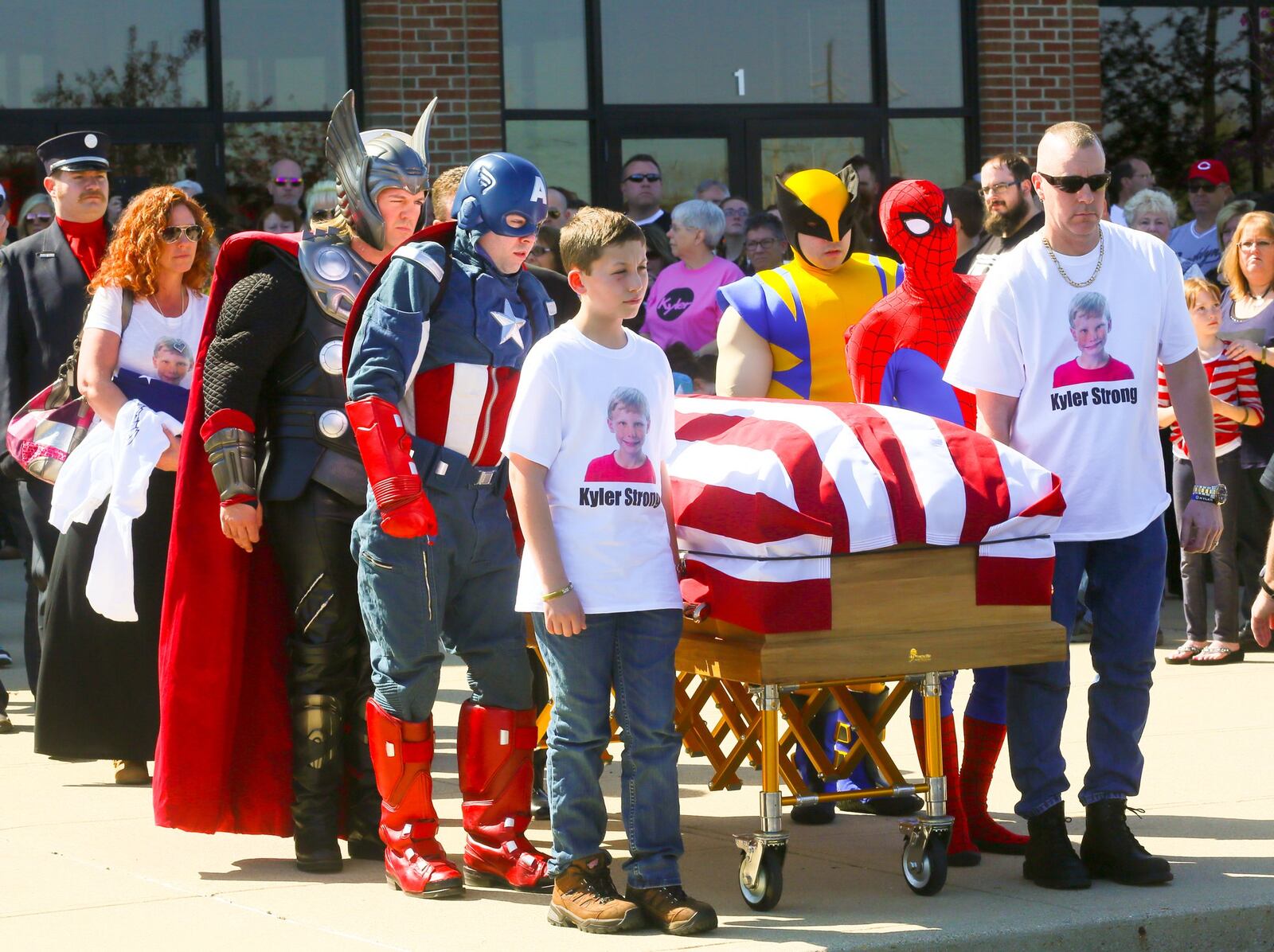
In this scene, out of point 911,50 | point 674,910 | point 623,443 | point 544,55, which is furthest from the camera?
point 911,50

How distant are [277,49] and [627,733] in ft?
33.2

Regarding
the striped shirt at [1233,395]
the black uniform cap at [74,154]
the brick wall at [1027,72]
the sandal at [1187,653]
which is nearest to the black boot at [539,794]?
the black uniform cap at [74,154]

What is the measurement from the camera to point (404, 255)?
5.13m

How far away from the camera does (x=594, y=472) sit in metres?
4.79

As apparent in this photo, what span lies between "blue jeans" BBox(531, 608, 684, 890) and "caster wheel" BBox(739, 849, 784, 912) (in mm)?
239

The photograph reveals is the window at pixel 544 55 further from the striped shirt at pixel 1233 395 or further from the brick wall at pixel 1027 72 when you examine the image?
the striped shirt at pixel 1233 395

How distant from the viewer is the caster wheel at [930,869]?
5047 millimetres

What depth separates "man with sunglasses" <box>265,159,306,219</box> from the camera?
13453mm

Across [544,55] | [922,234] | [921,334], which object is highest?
[544,55]

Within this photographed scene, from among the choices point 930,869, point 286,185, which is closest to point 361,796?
point 930,869

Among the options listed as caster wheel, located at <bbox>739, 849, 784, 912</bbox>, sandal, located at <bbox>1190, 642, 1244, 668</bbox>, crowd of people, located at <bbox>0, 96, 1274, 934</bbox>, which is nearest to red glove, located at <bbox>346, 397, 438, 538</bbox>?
crowd of people, located at <bbox>0, 96, 1274, 934</bbox>

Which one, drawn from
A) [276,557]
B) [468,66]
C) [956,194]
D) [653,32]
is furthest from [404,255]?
[653,32]

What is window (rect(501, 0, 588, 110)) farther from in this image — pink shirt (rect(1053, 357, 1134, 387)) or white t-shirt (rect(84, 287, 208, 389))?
pink shirt (rect(1053, 357, 1134, 387))

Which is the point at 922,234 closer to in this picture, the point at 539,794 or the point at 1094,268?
the point at 1094,268
